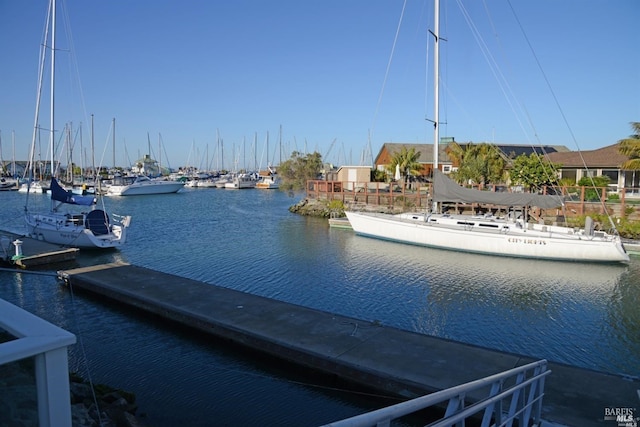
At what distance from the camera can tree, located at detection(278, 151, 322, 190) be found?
63000 mm

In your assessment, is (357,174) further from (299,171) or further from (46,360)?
(46,360)

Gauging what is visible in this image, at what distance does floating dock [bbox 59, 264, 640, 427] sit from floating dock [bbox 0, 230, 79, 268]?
731 centimetres

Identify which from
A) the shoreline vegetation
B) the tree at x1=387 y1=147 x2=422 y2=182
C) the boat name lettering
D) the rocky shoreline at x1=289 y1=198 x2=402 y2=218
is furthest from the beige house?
the boat name lettering

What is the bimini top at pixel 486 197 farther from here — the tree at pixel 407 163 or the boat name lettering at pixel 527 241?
the tree at pixel 407 163

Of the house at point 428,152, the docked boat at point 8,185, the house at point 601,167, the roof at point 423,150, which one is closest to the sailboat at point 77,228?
the house at point 601,167

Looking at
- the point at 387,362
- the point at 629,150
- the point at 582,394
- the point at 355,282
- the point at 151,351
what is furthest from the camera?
the point at 629,150

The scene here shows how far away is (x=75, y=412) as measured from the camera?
675 cm

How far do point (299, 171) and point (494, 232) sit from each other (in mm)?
39514

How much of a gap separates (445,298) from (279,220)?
26.3 meters

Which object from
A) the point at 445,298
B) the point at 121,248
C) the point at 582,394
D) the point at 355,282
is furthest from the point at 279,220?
the point at 582,394

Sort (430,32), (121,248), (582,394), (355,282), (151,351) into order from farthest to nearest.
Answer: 1. (430,32)
2. (121,248)
3. (355,282)
4. (151,351)
5. (582,394)

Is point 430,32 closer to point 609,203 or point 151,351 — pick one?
point 609,203

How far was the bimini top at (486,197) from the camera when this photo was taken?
26828mm

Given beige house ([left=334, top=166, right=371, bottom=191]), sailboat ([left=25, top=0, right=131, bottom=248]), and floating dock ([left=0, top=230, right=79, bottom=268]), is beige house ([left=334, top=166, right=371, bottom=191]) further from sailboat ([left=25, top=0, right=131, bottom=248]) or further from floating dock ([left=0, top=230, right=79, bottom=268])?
floating dock ([left=0, top=230, right=79, bottom=268])
